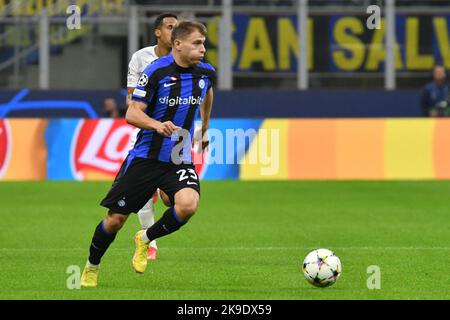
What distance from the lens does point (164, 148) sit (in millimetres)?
9312

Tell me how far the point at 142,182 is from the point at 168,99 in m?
0.67

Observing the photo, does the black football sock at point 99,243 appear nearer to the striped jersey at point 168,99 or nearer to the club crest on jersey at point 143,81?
the striped jersey at point 168,99

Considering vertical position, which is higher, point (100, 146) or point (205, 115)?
point (100, 146)

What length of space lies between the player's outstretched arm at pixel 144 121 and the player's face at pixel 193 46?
52cm

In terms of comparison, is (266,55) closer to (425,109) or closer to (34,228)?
(425,109)

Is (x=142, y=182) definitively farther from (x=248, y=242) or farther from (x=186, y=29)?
(x=248, y=242)

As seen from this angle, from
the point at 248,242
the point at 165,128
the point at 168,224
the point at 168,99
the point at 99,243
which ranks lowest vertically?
the point at 99,243

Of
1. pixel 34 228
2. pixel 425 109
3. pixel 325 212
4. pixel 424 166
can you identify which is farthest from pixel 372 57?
pixel 34 228

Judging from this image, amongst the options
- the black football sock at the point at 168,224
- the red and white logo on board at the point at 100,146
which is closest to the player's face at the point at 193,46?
the black football sock at the point at 168,224

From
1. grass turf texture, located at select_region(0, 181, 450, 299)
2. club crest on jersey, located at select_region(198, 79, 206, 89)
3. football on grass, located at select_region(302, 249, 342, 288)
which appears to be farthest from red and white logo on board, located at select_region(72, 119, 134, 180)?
football on grass, located at select_region(302, 249, 342, 288)

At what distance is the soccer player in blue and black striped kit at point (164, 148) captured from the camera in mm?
9141

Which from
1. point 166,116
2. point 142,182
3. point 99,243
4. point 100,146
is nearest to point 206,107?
point 166,116
